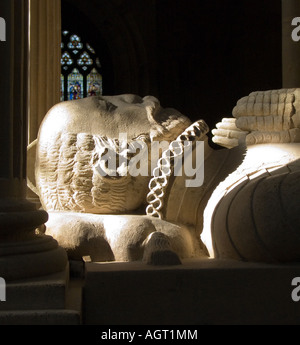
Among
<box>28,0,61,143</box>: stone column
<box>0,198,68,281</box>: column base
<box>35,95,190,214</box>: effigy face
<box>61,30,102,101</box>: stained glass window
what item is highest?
<box>61,30,102,101</box>: stained glass window

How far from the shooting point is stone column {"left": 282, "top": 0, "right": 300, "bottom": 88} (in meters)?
6.43

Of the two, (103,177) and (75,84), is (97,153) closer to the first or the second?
(103,177)

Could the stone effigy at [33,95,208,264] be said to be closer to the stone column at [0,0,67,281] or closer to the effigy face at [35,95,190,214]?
the effigy face at [35,95,190,214]

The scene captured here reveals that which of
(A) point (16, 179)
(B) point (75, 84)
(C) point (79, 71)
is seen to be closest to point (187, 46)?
A: (C) point (79, 71)

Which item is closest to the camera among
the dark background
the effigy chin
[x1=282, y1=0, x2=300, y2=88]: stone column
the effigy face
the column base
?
the column base

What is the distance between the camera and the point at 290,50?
6.51m

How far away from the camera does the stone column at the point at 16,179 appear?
9.75 feet

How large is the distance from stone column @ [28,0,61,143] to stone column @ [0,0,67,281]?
8.77 ft

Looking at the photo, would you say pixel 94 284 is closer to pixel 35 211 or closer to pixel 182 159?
pixel 35 211

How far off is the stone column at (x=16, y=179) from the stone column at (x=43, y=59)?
105 inches

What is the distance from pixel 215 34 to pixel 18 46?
1209cm

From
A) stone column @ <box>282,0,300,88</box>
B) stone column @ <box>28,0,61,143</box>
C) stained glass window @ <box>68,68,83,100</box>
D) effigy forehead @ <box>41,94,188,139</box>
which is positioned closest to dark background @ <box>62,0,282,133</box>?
stained glass window @ <box>68,68,83,100</box>

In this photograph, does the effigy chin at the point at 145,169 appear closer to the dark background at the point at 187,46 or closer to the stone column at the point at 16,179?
the stone column at the point at 16,179

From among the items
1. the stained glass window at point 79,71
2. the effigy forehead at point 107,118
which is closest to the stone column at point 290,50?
the effigy forehead at point 107,118
